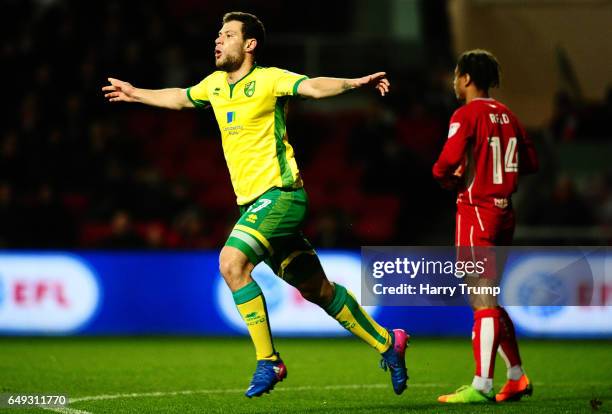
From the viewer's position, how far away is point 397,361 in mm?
6535

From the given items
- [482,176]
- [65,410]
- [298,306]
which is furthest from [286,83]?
[298,306]

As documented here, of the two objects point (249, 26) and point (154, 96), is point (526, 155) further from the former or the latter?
point (154, 96)

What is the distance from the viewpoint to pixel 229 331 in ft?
40.0

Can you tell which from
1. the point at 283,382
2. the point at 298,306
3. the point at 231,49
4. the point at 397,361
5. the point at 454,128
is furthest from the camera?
Answer: the point at 298,306

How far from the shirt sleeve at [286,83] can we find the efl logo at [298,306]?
5.57 m

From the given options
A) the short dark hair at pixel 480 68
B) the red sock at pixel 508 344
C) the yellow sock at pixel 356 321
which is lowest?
the red sock at pixel 508 344

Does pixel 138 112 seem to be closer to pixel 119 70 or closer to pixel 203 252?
pixel 119 70

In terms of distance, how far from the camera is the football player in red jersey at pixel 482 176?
21.7ft

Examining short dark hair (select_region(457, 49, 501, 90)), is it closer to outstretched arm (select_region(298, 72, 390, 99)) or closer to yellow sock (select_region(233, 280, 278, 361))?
outstretched arm (select_region(298, 72, 390, 99))

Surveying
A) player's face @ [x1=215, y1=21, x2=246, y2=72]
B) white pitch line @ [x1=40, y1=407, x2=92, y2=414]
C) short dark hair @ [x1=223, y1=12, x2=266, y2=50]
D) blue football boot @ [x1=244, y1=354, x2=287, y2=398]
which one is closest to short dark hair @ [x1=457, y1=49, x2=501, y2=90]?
short dark hair @ [x1=223, y1=12, x2=266, y2=50]

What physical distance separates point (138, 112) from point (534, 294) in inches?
339

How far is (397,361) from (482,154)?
1.30m

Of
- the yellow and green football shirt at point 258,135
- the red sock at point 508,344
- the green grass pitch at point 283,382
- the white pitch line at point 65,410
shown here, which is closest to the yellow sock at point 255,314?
the green grass pitch at point 283,382

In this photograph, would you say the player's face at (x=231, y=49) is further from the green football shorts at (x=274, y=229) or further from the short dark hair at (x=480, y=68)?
the short dark hair at (x=480, y=68)
